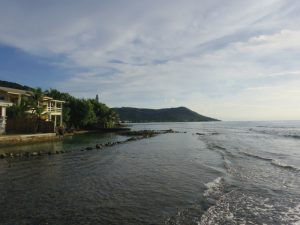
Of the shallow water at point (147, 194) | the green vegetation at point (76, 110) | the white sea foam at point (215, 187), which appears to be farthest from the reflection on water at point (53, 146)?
the green vegetation at point (76, 110)

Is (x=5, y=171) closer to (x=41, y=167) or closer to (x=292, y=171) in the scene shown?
(x=41, y=167)

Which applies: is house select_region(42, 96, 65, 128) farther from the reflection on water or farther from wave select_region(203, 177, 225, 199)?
wave select_region(203, 177, 225, 199)

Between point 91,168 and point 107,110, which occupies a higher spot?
point 107,110

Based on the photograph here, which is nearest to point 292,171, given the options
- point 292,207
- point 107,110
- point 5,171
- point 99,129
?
point 292,207

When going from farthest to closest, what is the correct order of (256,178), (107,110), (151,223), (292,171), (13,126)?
(107,110) < (13,126) < (292,171) < (256,178) < (151,223)

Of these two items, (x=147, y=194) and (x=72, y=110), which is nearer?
(x=147, y=194)

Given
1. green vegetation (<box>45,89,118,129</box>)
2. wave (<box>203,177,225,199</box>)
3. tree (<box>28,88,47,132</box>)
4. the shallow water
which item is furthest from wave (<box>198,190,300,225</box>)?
Result: green vegetation (<box>45,89,118,129</box>)

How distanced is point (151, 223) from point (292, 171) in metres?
13.3

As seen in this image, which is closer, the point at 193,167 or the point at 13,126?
the point at 193,167

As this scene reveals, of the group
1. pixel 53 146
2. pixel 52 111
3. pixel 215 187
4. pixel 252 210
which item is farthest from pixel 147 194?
pixel 52 111

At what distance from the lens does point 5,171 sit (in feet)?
58.6

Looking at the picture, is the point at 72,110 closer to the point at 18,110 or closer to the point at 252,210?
the point at 18,110

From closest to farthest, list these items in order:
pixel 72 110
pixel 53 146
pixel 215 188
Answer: pixel 215 188 → pixel 53 146 → pixel 72 110

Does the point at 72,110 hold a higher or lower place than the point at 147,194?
higher
